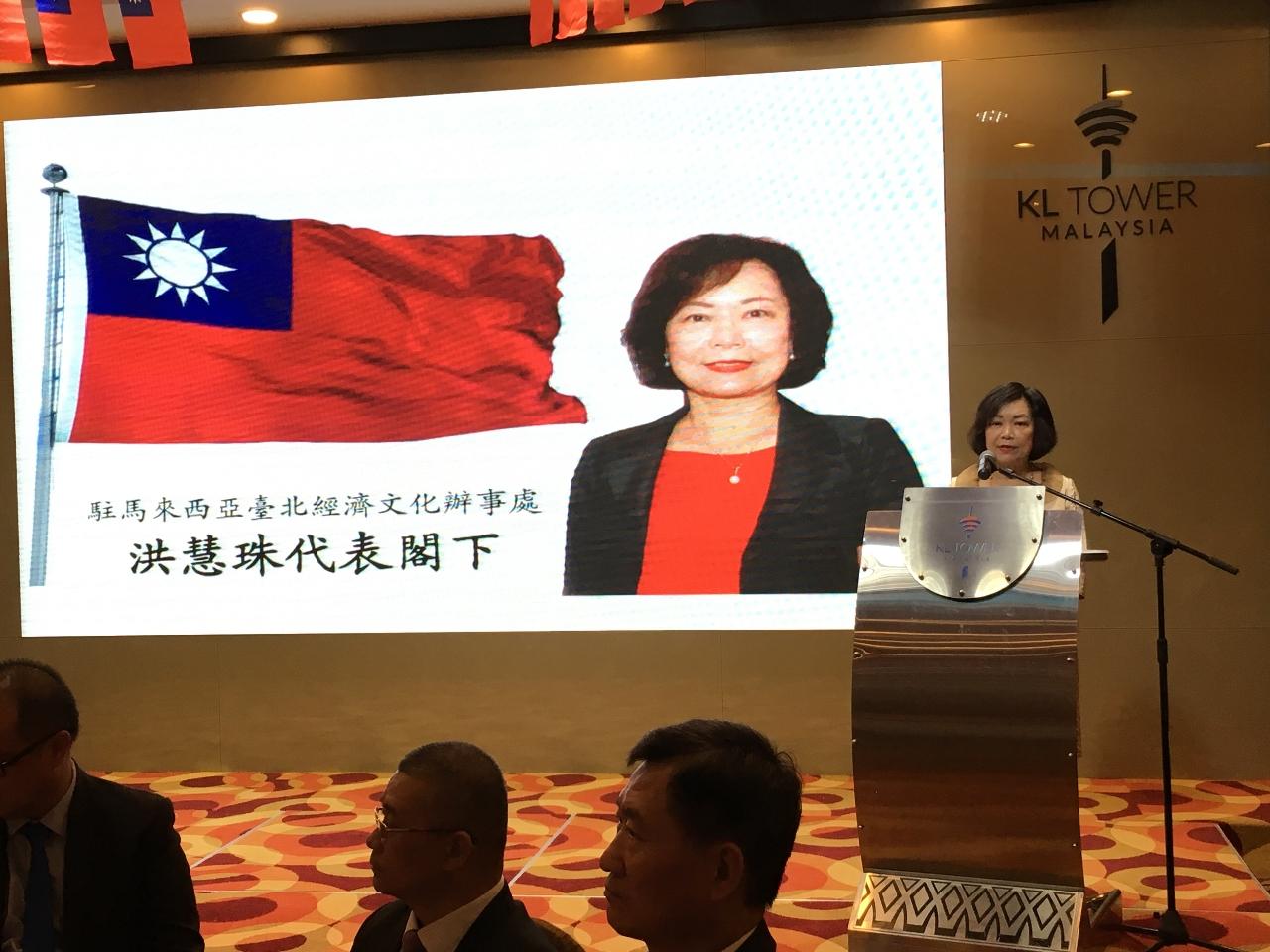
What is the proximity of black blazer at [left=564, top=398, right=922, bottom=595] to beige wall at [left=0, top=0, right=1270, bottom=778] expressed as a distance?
26cm

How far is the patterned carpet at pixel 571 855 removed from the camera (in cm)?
357

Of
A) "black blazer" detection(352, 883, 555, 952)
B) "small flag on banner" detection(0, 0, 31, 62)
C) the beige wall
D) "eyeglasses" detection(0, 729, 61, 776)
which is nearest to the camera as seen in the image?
"black blazer" detection(352, 883, 555, 952)

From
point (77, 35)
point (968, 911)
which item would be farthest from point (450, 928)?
point (77, 35)

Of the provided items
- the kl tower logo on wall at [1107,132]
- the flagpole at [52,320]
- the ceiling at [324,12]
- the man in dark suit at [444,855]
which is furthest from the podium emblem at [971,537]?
the flagpole at [52,320]

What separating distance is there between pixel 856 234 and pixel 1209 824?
2491mm

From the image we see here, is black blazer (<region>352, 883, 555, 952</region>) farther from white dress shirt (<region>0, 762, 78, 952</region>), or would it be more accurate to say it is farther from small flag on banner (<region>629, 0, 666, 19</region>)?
small flag on banner (<region>629, 0, 666, 19</region>)

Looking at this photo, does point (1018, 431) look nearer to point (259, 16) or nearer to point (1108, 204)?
point (1108, 204)

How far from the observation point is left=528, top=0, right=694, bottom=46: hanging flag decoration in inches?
131

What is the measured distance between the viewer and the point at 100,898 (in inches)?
81.7

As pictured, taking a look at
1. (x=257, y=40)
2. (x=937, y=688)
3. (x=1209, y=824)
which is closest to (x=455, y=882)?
(x=937, y=688)

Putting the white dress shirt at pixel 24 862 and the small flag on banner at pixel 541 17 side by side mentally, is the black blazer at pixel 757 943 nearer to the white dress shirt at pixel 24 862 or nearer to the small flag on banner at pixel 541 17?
the white dress shirt at pixel 24 862

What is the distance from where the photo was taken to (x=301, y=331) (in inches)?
222

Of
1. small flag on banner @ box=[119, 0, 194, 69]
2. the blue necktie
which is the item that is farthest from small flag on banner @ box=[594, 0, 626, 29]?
the blue necktie

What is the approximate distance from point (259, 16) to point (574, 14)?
2.45m
